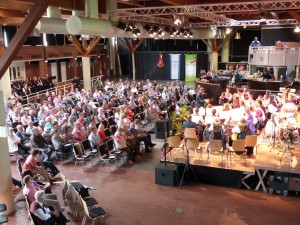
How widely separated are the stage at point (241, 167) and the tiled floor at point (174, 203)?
0.26 meters

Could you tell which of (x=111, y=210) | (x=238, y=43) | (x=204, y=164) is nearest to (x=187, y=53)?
(x=238, y=43)

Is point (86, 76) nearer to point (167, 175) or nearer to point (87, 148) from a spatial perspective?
point (87, 148)

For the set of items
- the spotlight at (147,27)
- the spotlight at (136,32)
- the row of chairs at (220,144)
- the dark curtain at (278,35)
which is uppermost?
the dark curtain at (278,35)

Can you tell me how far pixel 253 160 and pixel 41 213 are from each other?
5.95m

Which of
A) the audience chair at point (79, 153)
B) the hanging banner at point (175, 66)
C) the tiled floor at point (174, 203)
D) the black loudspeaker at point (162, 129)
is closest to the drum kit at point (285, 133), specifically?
the tiled floor at point (174, 203)

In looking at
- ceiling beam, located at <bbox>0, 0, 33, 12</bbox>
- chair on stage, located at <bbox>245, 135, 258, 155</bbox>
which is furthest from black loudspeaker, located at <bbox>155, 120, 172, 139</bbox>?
ceiling beam, located at <bbox>0, 0, 33, 12</bbox>

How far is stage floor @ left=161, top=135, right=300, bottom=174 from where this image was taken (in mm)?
8656

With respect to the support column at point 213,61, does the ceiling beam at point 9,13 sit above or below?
above

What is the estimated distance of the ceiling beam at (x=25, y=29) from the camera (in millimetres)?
5898

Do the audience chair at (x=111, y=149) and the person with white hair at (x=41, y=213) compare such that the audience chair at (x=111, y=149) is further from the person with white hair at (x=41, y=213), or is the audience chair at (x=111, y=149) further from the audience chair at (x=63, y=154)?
the person with white hair at (x=41, y=213)

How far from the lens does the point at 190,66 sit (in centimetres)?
3144

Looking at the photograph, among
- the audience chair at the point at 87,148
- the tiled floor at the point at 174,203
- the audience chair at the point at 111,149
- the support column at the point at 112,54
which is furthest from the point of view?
the support column at the point at 112,54

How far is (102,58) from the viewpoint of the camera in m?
33.1

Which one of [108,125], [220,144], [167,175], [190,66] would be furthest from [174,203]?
[190,66]
